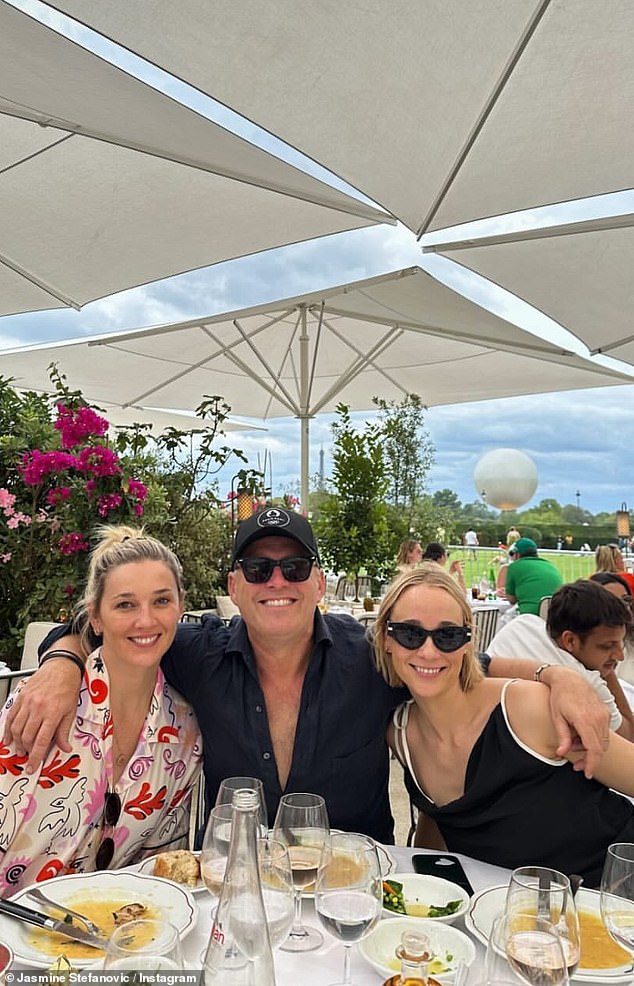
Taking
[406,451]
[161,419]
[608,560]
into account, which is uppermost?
[161,419]

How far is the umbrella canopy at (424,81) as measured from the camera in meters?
3.12

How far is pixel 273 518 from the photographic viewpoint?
7.06 ft

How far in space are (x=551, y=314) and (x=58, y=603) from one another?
4219mm

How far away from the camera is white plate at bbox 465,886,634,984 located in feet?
4.01

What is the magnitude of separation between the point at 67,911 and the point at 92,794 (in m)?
0.51

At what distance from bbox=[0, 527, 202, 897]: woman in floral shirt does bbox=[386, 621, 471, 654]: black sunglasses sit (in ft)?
2.02

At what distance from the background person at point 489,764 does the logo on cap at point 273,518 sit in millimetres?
410

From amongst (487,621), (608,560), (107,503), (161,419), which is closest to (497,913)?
(107,503)

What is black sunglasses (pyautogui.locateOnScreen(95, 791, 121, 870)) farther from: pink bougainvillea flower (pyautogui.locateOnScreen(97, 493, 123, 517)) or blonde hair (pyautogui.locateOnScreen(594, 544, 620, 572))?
blonde hair (pyautogui.locateOnScreen(594, 544, 620, 572))

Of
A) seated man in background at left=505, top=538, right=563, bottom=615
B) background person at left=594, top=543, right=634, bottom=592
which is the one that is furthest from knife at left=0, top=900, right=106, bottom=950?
background person at left=594, top=543, right=634, bottom=592

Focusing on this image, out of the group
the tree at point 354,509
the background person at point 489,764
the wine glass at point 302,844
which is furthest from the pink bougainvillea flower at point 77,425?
the wine glass at point 302,844

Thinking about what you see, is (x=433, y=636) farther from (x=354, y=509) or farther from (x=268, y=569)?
(x=354, y=509)

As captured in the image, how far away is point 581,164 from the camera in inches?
162

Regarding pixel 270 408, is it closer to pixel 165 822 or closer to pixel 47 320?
pixel 47 320
